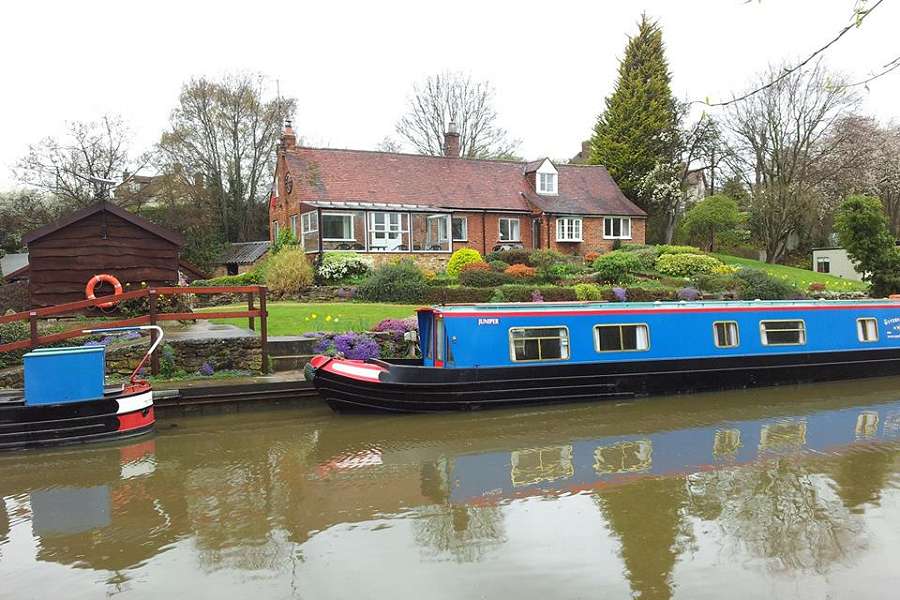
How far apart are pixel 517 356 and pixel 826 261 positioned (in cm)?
3147

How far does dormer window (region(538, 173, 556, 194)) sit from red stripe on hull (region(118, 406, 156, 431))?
959 inches

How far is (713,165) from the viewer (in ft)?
126

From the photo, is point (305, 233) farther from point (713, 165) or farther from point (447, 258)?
point (713, 165)

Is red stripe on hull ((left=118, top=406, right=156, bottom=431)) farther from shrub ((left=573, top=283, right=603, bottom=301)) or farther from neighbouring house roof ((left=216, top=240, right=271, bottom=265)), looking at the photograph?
neighbouring house roof ((left=216, top=240, right=271, bottom=265))

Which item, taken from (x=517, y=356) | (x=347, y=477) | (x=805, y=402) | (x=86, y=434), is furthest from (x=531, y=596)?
(x=805, y=402)

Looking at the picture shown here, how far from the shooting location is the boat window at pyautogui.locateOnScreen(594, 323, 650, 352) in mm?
10984

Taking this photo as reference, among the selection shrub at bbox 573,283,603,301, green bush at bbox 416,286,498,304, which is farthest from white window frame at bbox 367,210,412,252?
shrub at bbox 573,283,603,301

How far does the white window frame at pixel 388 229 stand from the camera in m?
26.1

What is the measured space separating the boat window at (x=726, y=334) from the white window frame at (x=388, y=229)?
16.4m

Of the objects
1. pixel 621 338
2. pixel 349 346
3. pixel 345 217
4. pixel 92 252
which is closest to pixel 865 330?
pixel 621 338

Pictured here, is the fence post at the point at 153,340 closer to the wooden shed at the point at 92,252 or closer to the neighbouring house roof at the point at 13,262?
the wooden shed at the point at 92,252

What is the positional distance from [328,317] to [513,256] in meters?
11.6

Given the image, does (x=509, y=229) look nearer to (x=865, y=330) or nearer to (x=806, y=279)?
(x=806, y=279)

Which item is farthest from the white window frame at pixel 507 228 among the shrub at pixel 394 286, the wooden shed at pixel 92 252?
the wooden shed at pixel 92 252
